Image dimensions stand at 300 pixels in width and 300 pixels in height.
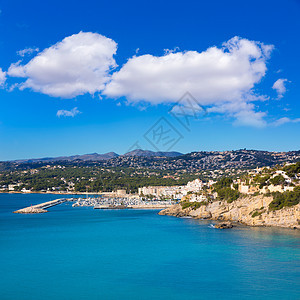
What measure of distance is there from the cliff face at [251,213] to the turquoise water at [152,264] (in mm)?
1809

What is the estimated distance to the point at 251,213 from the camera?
112 feet

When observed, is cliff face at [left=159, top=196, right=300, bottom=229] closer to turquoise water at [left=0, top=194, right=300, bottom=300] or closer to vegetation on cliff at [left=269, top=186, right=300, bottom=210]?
vegetation on cliff at [left=269, top=186, right=300, bottom=210]

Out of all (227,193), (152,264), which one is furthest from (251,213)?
(152,264)

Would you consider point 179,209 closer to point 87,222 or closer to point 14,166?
point 87,222

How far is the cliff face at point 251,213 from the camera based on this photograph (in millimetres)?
30297

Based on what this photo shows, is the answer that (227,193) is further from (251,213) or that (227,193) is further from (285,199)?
(285,199)

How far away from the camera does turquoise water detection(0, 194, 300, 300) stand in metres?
15.5

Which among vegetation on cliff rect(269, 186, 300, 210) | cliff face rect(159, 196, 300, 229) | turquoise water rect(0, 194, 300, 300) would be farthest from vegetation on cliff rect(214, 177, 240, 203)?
turquoise water rect(0, 194, 300, 300)

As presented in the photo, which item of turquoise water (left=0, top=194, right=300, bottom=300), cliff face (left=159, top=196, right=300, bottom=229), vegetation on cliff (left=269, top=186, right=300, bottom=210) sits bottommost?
turquoise water (left=0, top=194, right=300, bottom=300)

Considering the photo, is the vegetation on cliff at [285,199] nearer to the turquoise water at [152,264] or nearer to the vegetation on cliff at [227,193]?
the turquoise water at [152,264]

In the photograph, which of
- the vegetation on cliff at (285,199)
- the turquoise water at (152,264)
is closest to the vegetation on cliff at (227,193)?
the vegetation on cliff at (285,199)

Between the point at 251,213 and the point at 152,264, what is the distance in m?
16.6

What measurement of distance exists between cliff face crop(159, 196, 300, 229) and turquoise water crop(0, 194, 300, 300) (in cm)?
181

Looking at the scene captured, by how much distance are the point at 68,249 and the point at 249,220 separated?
54.8ft
